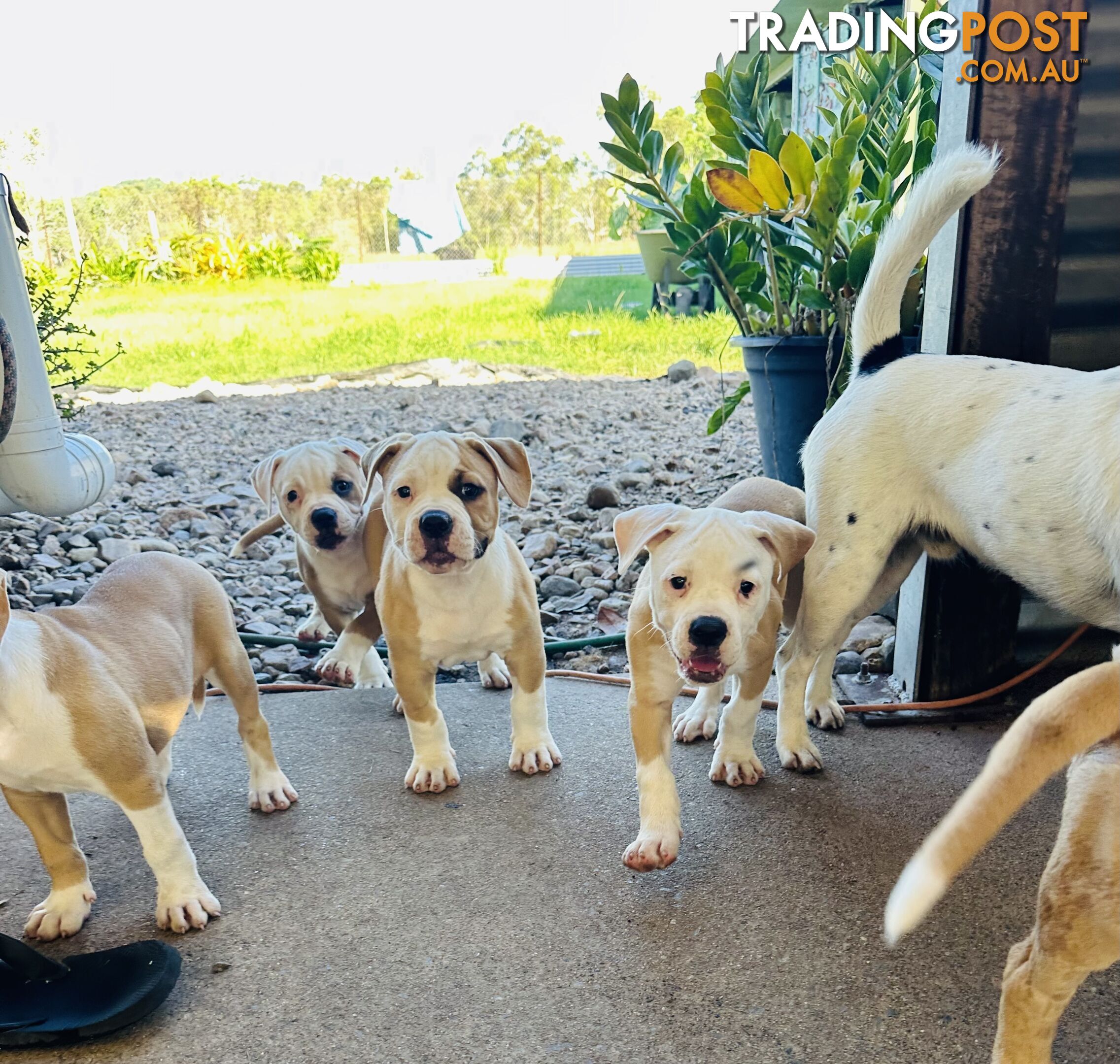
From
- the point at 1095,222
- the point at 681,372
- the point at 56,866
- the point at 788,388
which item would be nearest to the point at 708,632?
the point at 56,866

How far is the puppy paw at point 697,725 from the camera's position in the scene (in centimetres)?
250

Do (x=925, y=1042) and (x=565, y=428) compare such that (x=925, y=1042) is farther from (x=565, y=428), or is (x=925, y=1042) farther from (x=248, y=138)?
(x=248, y=138)

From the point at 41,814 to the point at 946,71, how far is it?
2596 mm

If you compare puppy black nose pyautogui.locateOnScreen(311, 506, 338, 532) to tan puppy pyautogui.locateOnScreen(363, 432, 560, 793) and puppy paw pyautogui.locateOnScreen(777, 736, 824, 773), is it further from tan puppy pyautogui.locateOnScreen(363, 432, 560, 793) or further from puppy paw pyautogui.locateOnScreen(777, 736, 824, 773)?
puppy paw pyautogui.locateOnScreen(777, 736, 824, 773)

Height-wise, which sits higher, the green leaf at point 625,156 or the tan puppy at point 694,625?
the green leaf at point 625,156

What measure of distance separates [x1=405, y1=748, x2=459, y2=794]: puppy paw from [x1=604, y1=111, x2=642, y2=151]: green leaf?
231 centimetres

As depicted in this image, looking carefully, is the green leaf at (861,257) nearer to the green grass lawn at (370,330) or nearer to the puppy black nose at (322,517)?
the puppy black nose at (322,517)

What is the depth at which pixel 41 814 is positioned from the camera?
180cm

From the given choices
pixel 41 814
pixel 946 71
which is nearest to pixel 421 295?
pixel 946 71

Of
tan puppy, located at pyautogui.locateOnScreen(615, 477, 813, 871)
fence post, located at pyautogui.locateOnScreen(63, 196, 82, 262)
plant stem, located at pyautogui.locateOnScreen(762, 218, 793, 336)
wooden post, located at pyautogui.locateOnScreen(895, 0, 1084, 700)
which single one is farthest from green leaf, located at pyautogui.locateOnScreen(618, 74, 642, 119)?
fence post, located at pyautogui.locateOnScreen(63, 196, 82, 262)

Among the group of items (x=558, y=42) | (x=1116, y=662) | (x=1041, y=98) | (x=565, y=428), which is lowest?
(x=565, y=428)

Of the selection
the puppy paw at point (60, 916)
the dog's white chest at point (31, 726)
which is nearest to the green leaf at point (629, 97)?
the dog's white chest at point (31, 726)

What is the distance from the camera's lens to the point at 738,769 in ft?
7.38

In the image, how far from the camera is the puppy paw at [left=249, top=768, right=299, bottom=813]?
2.23 metres
